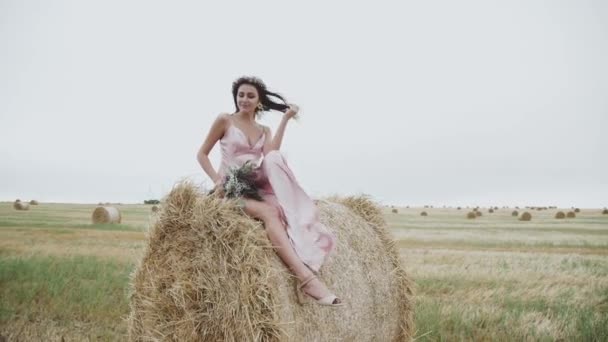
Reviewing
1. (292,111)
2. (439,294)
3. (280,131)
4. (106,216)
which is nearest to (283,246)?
(280,131)

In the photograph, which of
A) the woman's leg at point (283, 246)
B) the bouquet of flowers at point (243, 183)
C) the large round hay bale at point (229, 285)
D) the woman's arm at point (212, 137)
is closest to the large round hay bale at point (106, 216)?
the large round hay bale at point (229, 285)

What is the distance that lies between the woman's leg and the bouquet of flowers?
131mm

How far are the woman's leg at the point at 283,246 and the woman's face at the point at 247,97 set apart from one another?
116 cm

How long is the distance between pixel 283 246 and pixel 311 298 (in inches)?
19.6

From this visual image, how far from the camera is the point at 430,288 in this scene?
788 centimetres

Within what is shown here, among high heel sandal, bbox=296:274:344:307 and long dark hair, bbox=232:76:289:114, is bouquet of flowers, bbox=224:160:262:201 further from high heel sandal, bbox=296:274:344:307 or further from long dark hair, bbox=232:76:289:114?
long dark hair, bbox=232:76:289:114

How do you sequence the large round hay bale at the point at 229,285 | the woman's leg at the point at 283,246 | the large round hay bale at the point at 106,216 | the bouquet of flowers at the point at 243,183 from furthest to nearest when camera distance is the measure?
the large round hay bale at the point at 106,216
the bouquet of flowers at the point at 243,183
the woman's leg at the point at 283,246
the large round hay bale at the point at 229,285

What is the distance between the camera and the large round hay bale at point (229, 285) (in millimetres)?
3762

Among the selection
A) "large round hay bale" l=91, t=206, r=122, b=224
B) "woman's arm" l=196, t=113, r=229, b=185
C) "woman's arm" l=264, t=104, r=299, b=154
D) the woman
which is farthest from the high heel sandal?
"large round hay bale" l=91, t=206, r=122, b=224

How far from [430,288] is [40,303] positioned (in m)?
5.24

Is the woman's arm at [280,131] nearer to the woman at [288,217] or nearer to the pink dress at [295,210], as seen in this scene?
the woman at [288,217]

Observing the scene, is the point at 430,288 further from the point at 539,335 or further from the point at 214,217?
the point at 214,217

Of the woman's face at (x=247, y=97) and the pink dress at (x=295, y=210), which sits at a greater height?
the woman's face at (x=247, y=97)

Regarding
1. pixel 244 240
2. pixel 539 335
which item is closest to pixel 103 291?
pixel 244 240
